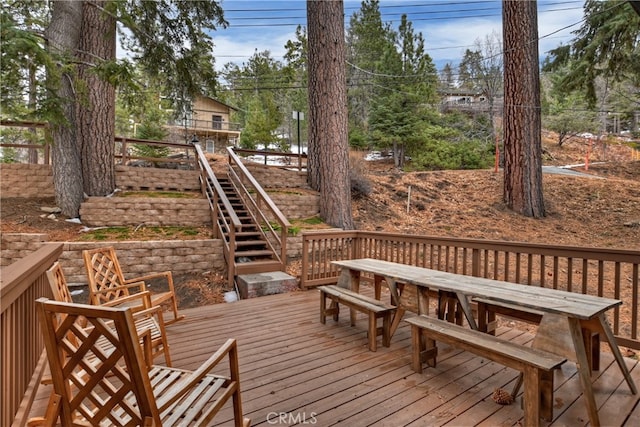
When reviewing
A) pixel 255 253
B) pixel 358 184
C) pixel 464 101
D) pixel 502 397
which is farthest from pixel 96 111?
pixel 464 101

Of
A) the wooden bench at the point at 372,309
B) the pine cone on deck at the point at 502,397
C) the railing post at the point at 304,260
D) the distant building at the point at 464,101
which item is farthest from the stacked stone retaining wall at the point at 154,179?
the distant building at the point at 464,101

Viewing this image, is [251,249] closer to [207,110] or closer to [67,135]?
[67,135]

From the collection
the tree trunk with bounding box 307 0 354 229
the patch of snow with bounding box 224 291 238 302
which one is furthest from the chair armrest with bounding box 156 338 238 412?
the tree trunk with bounding box 307 0 354 229

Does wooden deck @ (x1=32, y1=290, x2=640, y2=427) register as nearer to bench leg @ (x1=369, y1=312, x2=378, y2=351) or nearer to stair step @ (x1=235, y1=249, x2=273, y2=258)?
bench leg @ (x1=369, y1=312, x2=378, y2=351)

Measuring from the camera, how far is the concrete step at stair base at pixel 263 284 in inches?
193

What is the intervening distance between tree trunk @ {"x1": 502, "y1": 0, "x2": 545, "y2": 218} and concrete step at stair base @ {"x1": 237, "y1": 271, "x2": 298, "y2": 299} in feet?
22.0

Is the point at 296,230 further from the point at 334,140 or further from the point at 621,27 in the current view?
the point at 621,27

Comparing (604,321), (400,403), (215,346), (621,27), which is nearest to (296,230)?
(215,346)

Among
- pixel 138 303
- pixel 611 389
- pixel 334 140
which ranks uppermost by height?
pixel 334 140

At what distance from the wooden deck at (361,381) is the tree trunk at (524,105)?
6320mm

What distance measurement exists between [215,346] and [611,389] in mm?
3118

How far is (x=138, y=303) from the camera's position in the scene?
123 inches

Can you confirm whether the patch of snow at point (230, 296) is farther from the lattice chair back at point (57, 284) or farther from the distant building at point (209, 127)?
the distant building at point (209, 127)

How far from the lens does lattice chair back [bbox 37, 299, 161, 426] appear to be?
1242 millimetres
